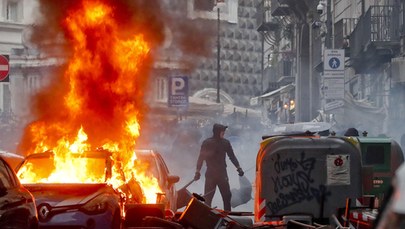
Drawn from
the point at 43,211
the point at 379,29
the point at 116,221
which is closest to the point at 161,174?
the point at 116,221

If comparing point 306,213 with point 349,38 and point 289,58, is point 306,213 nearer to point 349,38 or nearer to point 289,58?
point 349,38

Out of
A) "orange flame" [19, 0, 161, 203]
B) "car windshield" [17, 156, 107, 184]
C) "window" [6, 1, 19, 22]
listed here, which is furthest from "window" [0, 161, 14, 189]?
"window" [6, 1, 19, 22]

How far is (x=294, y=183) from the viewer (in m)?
12.7

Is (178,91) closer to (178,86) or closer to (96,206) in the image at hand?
(178,86)

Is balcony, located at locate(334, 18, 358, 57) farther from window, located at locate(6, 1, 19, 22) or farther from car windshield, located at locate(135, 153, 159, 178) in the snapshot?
window, located at locate(6, 1, 19, 22)

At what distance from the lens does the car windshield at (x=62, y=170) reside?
12.2m

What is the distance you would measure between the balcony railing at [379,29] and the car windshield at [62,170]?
79.8 feet

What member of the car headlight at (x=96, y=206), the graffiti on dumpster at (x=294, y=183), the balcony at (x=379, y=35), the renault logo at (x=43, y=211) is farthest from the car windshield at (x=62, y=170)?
the balcony at (x=379, y=35)

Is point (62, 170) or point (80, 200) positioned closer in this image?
point (80, 200)

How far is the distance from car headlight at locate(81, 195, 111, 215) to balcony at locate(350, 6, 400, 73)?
86.1ft

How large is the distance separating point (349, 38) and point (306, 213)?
29233mm

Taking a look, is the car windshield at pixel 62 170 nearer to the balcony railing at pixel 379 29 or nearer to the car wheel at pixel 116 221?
the car wheel at pixel 116 221

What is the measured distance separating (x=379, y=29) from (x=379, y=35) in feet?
0.73

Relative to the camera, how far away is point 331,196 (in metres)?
12.7
